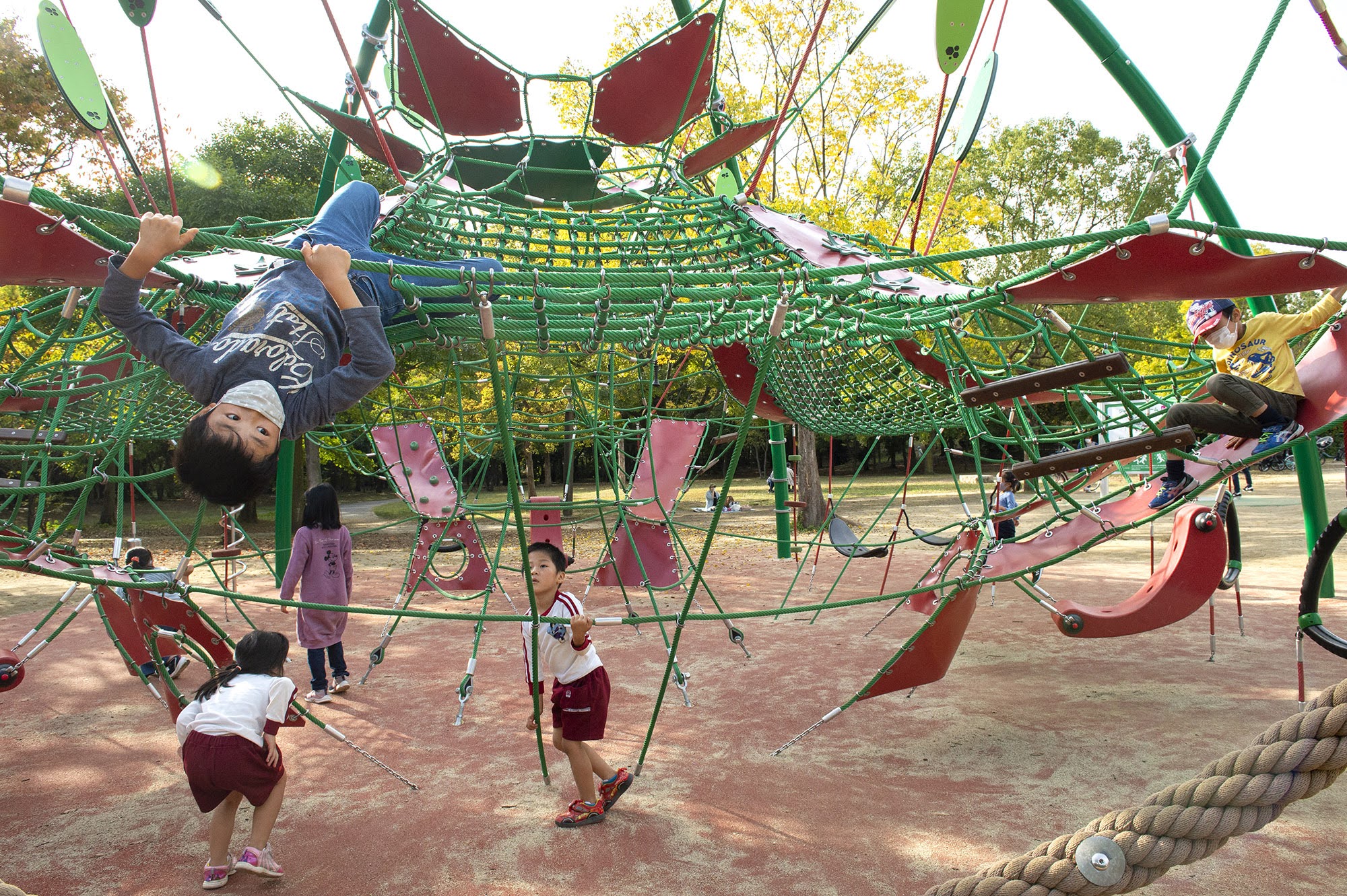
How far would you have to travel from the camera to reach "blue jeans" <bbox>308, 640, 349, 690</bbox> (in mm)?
4426

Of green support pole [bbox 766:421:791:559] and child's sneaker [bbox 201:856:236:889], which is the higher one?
green support pole [bbox 766:421:791:559]

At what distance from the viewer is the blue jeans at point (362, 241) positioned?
281cm

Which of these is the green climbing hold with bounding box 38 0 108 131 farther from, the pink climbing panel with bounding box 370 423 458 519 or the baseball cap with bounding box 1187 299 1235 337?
the baseball cap with bounding box 1187 299 1235 337

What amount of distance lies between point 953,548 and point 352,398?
12.2 feet

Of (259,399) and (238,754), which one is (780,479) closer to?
(238,754)

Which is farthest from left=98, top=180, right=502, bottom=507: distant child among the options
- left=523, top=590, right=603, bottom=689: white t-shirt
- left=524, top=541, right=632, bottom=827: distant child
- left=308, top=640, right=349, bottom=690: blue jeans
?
left=308, top=640, right=349, bottom=690: blue jeans

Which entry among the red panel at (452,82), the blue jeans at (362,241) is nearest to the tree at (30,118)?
the red panel at (452,82)

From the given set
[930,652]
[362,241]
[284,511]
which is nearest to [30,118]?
[284,511]

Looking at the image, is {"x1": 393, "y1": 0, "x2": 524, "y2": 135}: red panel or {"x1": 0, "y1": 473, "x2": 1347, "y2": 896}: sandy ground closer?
{"x1": 0, "y1": 473, "x2": 1347, "y2": 896}: sandy ground

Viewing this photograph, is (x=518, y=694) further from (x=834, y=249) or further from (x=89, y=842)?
(x=834, y=249)

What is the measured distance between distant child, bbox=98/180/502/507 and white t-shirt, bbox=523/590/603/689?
3.33ft

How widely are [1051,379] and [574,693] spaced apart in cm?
180

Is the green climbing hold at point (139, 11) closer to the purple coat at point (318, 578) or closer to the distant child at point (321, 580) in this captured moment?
the distant child at point (321, 580)

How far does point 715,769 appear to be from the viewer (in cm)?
331
